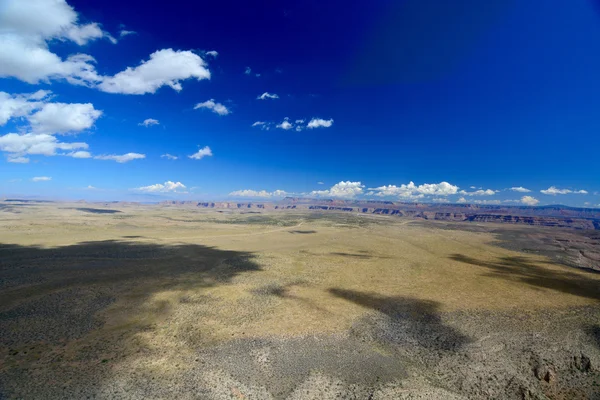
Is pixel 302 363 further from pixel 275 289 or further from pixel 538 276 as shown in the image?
pixel 538 276

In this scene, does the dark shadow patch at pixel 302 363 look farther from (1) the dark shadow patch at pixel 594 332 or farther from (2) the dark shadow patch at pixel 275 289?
(1) the dark shadow patch at pixel 594 332

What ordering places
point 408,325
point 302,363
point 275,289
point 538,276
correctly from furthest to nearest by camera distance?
point 538,276, point 275,289, point 408,325, point 302,363

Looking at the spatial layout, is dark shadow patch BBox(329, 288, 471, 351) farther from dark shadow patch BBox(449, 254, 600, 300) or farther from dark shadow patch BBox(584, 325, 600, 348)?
dark shadow patch BBox(449, 254, 600, 300)

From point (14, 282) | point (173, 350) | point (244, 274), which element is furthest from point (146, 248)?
point (173, 350)

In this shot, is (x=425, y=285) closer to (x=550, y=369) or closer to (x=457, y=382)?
(x=550, y=369)

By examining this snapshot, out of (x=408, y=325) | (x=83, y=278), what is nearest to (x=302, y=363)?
(x=408, y=325)

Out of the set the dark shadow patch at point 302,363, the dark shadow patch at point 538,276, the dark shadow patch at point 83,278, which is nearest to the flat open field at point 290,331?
the dark shadow patch at point 302,363
